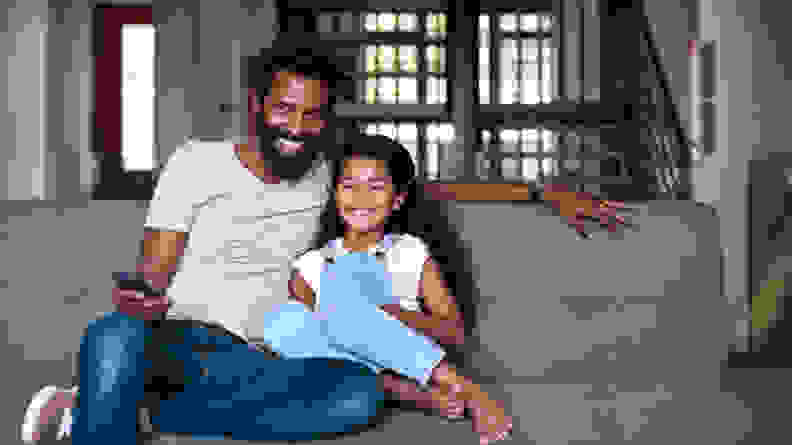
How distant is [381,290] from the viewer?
1.74 meters

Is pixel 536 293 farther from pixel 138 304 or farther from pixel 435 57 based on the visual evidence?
pixel 435 57

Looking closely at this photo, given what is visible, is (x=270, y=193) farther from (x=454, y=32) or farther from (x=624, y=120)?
(x=454, y=32)

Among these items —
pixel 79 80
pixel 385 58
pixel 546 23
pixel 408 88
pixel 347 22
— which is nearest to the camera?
pixel 347 22

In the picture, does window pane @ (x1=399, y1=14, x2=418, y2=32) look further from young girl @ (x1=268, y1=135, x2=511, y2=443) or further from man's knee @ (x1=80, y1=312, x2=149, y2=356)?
man's knee @ (x1=80, y1=312, x2=149, y2=356)

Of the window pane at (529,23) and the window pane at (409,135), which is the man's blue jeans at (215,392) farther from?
the window pane at (529,23)

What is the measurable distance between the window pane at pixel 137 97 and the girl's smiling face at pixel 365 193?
8.48 metres

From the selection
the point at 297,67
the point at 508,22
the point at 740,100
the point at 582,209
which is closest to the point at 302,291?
the point at 297,67

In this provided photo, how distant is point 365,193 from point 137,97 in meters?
8.88

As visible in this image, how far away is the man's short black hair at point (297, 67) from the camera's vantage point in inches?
74.3

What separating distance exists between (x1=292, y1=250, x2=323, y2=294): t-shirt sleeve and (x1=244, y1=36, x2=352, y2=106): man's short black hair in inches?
14.0

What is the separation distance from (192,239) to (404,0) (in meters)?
5.34

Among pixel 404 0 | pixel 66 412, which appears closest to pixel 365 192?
pixel 66 412

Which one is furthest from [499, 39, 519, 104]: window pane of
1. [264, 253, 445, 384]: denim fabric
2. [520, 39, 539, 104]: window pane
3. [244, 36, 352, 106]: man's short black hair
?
[264, 253, 445, 384]: denim fabric

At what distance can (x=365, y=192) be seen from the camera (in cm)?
178
